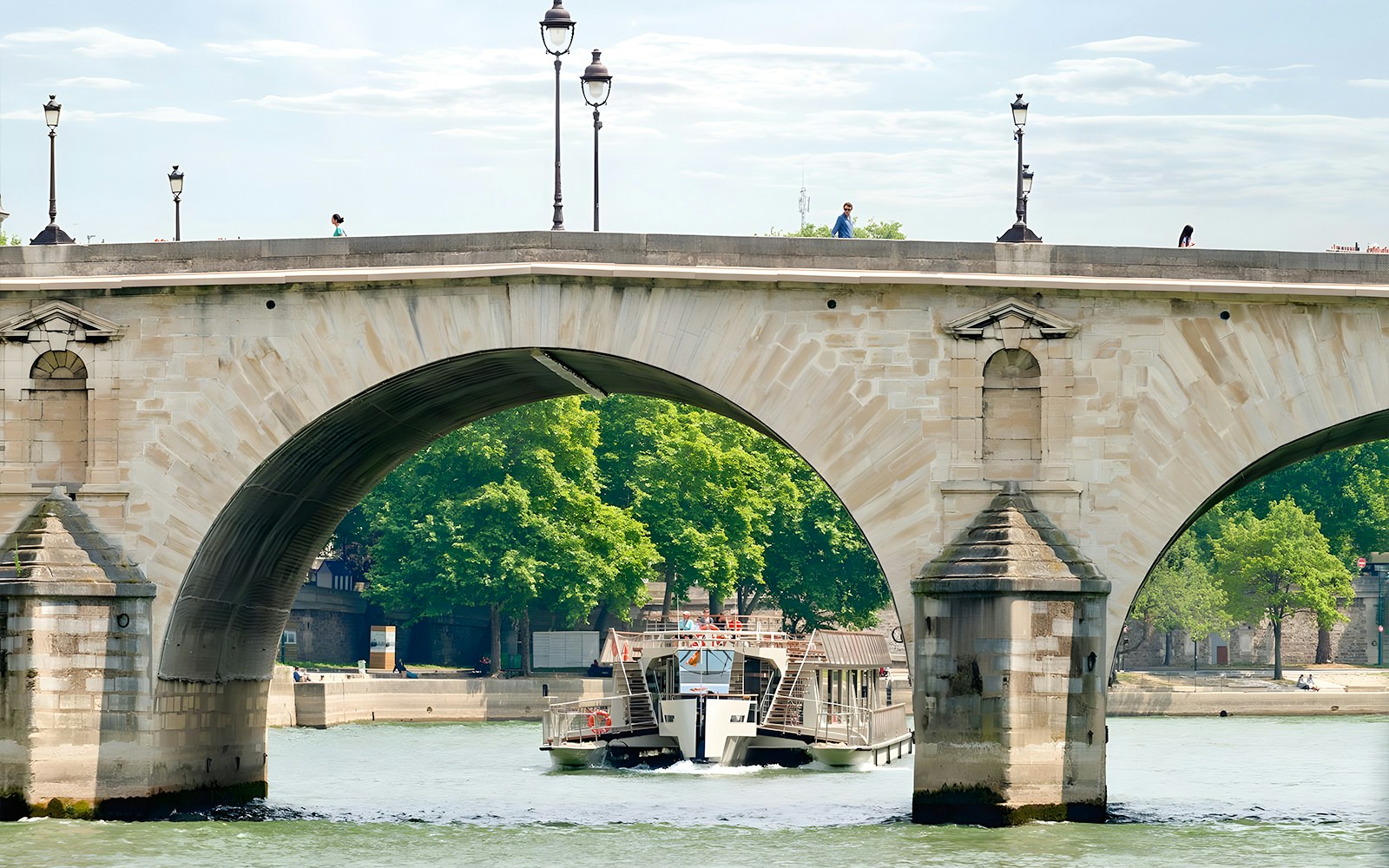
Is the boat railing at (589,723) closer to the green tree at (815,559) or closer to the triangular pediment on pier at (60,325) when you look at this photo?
the triangular pediment on pier at (60,325)

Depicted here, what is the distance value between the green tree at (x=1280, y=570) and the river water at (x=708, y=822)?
1261 inches

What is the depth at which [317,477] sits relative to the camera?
34.8m

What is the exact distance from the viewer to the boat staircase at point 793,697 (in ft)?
164

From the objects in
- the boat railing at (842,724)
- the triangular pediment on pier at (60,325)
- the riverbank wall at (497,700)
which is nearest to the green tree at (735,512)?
the riverbank wall at (497,700)

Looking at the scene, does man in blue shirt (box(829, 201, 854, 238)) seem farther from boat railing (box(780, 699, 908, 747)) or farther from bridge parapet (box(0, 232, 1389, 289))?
boat railing (box(780, 699, 908, 747))

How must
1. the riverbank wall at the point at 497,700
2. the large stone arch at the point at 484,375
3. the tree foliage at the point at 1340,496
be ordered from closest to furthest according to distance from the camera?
the large stone arch at the point at 484,375 < the riverbank wall at the point at 497,700 < the tree foliage at the point at 1340,496

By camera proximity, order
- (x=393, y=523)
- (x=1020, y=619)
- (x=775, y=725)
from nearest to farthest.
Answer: (x=1020, y=619) → (x=775, y=725) → (x=393, y=523)

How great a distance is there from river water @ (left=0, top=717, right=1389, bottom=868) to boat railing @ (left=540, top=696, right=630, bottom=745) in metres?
0.78

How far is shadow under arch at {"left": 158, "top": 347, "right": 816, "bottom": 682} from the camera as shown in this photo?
32156mm

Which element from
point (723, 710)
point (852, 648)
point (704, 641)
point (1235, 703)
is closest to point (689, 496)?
point (1235, 703)

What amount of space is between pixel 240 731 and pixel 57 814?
5.37 metres

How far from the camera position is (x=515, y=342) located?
31328 millimetres

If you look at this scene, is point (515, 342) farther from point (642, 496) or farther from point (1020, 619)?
point (642, 496)

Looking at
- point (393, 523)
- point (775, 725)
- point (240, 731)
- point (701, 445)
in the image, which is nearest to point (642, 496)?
point (701, 445)
